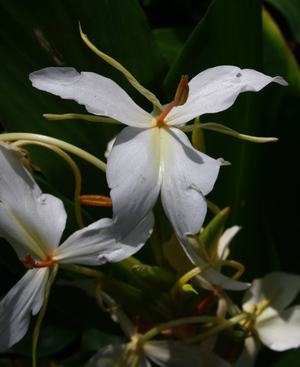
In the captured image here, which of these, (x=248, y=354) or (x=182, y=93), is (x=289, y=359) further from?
(x=182, y=93)

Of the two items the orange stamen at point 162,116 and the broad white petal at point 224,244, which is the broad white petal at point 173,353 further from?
the orange stamen at point 162,116

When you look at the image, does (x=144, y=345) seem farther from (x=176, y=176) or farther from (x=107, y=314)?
(x=176, y=176)

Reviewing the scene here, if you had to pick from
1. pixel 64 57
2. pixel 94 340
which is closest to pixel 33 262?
pixel 64 57

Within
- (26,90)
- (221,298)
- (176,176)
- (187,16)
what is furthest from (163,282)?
(187,16)

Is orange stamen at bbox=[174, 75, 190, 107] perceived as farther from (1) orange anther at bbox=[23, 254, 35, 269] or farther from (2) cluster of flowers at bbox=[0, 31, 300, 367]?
(1) orange anther at bbox=[23, 254, 35, 269]

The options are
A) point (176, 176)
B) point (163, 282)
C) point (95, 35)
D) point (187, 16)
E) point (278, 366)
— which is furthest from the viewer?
point (187, 16)

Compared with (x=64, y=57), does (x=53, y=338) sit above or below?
below

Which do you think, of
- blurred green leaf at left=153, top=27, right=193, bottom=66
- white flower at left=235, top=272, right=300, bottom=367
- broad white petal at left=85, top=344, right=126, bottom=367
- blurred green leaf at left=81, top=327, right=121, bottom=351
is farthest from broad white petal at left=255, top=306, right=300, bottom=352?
blurred green leaf at left=153, top=27, right=193, bottom=66
